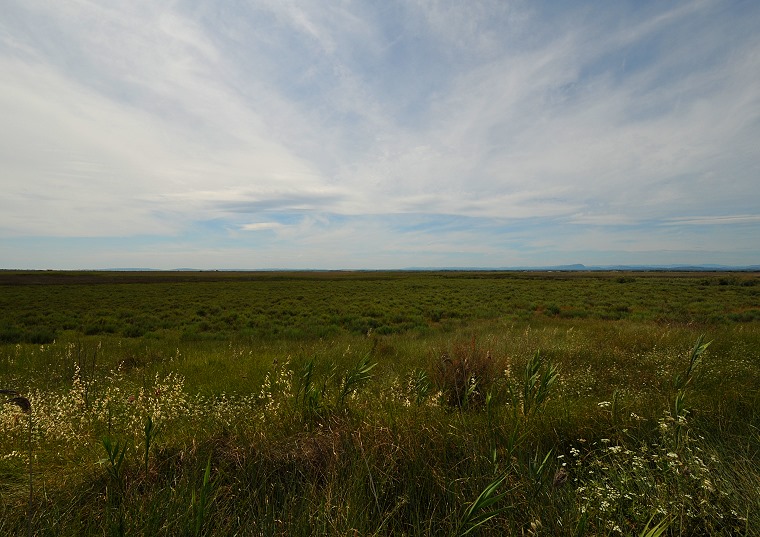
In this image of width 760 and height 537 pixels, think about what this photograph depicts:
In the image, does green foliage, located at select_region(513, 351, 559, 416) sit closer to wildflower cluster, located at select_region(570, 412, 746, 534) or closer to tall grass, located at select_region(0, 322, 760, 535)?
tall grass, located at select_region(0, 322, 760, 535)

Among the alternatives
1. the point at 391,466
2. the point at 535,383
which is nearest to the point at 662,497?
the point at 535,383

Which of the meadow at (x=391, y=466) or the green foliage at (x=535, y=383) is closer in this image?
the meadow at (x=391, y=466)

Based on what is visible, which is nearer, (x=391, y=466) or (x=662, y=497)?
(x=662, y=497)

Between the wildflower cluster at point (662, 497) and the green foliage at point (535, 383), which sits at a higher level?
the green foliage at point (535, 383)

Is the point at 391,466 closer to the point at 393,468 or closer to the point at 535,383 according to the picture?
the point at 393,468

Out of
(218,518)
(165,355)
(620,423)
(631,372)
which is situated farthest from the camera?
(165,355)

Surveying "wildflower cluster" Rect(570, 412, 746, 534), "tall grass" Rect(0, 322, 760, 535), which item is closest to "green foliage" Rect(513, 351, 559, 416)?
"tall grass" Rect(0, 322, 760, 535)

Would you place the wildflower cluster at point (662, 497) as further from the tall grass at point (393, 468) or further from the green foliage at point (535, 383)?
the green foliage at point (535, 383)

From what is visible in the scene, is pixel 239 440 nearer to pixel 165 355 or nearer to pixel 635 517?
pixel 635 517

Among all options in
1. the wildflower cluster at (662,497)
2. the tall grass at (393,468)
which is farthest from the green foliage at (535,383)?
the wildflower cluster at (662,497)

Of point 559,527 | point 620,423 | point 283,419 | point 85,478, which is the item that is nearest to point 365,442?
point 283,419

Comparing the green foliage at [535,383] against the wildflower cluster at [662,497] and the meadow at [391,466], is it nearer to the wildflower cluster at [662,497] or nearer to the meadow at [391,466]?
→ the meadow at [391,466]

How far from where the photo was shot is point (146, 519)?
1.92 metres

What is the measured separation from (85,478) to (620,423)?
4.70 meters
